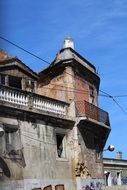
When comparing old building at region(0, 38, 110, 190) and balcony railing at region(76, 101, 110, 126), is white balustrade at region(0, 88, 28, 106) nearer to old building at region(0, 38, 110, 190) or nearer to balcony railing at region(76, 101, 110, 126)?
old building at region(0, 38, 110, 190)

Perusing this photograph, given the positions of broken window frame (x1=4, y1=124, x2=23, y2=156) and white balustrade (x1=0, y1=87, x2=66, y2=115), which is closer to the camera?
broken window frame (x1=4, y1=124, x2=23, y2=156)

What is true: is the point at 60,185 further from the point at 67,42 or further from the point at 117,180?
the point at 117,180

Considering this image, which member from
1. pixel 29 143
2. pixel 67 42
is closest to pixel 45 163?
pixel 29 143

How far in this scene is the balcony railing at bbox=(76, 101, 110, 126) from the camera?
82.9ft

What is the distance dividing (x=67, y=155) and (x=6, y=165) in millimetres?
4854

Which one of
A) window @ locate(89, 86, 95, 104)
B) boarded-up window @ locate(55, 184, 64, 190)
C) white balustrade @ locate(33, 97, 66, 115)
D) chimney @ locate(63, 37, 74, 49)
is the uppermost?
chimney @ locate(63, 37, 74, 49)

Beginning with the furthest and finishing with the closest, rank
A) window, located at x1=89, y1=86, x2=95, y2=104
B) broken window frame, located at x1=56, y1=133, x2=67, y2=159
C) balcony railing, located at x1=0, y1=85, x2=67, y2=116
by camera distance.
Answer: window, located at x1=89, y1=86, x2=95, y2=104
broken window frame, located at x1=56, y1=133, x2=67, y2=159
balcony railing, located at x1=0, y1=85, x2=67, y2=116

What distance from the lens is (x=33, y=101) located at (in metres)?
22.2

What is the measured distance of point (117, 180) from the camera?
5091 centimetres

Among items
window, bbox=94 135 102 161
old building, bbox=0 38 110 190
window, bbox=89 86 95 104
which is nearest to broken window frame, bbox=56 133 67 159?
old building, bbox=0 38 110 190

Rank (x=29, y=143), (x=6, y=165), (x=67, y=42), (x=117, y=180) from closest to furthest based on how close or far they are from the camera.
Result: (x=6, y=165), (x=29, y=143), (x=67, y=42), (x=117, y=180)

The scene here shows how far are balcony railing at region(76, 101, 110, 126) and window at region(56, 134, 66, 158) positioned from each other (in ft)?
5.19

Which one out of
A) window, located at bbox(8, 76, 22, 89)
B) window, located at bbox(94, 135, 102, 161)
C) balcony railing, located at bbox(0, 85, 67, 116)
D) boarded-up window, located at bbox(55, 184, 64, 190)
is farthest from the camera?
window, located at bbox(94, 135, 102, 161)

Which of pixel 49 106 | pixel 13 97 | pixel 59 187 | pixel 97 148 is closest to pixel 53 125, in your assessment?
pixel 49 106
